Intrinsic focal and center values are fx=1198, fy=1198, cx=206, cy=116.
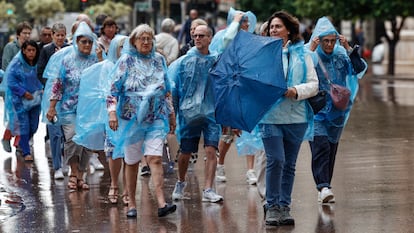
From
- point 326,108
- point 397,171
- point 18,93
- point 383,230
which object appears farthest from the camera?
point 18,93

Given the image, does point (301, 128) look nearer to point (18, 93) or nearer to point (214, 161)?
point (214, 161)

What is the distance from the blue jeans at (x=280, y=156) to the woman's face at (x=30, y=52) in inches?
228

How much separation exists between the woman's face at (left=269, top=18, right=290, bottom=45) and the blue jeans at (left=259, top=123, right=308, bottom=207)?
2.47 ft

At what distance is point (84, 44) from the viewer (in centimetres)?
1267

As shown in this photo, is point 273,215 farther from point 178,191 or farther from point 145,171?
point 145,171

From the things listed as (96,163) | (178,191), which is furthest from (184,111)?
(96,163)

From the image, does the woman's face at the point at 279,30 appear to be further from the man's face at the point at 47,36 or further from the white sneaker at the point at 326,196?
the man's face at the point at 47,36

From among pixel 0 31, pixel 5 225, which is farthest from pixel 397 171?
pixel 0 31

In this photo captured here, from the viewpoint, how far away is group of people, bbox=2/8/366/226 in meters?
9.97

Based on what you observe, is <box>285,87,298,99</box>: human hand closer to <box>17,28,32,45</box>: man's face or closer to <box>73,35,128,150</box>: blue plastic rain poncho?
<box>73,35,128,150</box>: blue plastic rain poncho

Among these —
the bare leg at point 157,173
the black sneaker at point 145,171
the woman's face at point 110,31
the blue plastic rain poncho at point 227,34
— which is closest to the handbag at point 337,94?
the blue plastic rain poncho at point 227,34

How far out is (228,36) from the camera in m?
10.7

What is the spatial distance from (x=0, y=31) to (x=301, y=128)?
34.5m

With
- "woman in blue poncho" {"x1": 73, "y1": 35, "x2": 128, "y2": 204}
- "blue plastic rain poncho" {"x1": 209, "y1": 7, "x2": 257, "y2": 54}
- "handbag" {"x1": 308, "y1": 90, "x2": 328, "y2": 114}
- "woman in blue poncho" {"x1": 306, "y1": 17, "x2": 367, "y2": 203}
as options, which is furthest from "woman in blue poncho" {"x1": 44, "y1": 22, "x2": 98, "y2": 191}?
"handbag" {"x1": 308, "y1": 90, "x2": 328, "y2": 114}
